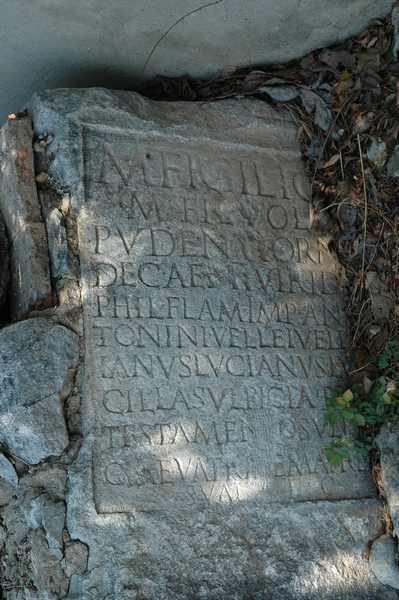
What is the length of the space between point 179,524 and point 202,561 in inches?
6.4

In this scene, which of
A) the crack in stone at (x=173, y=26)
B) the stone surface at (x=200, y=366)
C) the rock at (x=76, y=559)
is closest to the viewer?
the rock at (x=76, y=559)

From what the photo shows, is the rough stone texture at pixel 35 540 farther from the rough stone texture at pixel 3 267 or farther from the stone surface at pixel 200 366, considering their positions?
the rough stone texture at pixel 3 267

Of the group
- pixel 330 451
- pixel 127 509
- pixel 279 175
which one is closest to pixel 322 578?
pixel 330 451

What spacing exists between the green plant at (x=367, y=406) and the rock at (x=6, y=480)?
A: 49.9 inches

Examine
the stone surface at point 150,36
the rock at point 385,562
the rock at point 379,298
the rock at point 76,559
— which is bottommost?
the rock at point 385,562

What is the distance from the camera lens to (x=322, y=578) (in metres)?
3.36

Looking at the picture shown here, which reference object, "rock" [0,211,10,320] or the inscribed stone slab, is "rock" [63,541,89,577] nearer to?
the inscribed stone slab

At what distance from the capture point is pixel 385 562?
342 centimetres

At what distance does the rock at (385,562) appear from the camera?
341cm

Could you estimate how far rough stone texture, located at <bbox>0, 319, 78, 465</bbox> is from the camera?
3156 millimetres

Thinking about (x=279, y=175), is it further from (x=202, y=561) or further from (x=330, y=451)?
(x=202, y=561)

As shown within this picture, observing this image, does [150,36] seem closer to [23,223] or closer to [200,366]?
[23,223]

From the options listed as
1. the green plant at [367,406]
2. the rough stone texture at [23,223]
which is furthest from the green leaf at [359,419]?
the rough stone texture at [23,223]

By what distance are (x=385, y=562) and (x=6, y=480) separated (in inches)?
61.3
